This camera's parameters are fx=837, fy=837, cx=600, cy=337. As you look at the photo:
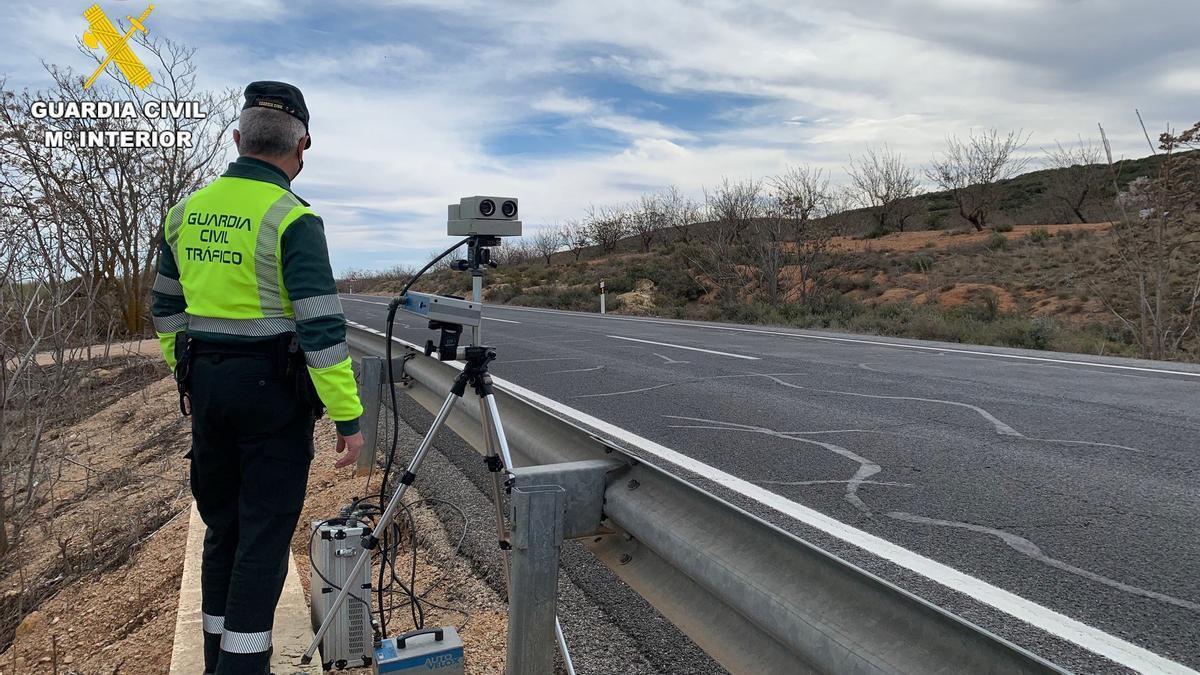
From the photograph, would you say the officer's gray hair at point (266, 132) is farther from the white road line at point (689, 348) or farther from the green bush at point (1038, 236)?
the green bush at point (1038, 236)

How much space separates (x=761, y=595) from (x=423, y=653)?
1516 millimetres

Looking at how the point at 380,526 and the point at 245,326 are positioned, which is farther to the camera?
the point at 380,526

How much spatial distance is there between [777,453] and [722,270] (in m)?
20.3

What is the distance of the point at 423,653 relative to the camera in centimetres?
293

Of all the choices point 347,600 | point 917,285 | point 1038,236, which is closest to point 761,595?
point 347,600

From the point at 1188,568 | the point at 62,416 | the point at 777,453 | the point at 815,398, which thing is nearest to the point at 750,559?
the point at 1188,568

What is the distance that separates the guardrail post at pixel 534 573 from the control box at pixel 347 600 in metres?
1.06

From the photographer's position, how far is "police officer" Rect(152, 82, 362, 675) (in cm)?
282

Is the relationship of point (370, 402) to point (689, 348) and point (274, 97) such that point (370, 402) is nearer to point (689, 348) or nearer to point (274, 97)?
point (274, 97)

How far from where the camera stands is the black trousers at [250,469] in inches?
112

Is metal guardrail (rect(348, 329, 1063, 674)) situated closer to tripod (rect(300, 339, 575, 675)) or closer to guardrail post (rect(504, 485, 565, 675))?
guardrail post (rect(504, 485, 565, 675))

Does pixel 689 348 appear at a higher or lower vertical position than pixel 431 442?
lower

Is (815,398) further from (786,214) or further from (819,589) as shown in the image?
(786,214)

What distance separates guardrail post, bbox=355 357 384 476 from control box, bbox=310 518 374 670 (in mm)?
2276
